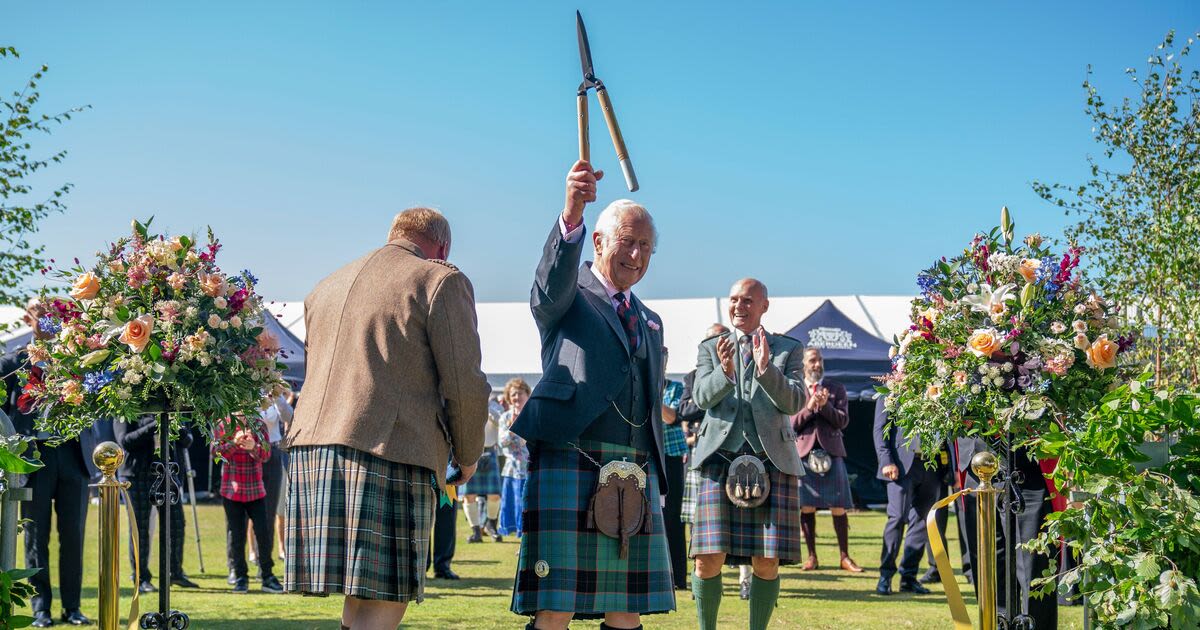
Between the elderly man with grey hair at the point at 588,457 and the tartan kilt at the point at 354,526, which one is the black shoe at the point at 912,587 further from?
the tartan kilt at the point at 354,526

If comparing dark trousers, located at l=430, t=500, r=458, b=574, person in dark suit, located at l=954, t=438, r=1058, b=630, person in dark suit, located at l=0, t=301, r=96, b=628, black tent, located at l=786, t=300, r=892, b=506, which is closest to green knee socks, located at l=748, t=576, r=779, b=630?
person in dark suit, located at l=954, t=438, r=1058, b=630

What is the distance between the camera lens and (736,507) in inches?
247

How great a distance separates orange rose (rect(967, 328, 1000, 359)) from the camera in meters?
5.26

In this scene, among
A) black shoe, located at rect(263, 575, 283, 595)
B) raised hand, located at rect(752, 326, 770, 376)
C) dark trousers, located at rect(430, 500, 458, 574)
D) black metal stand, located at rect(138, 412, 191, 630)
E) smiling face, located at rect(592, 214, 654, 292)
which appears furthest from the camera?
dark trousers, located at rect(430, 500, 458, 574)

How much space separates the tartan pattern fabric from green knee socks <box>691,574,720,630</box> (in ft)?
6.53

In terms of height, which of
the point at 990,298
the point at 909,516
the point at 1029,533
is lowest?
the point at 909,516

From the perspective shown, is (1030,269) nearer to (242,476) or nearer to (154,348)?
(154,348)

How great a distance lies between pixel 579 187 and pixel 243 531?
6414mm

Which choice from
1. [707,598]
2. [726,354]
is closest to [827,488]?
[707,598]

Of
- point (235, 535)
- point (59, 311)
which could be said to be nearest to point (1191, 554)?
point (59, 311)

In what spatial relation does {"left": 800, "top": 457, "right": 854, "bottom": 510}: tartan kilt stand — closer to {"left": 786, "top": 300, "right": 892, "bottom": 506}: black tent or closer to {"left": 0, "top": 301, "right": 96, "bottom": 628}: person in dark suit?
{"left": 786, "top": 300, "right": 892, "bottom": 506}: black tent

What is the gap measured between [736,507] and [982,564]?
64.3 inches

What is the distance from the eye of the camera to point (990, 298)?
5453mm

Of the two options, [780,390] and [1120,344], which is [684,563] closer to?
[780,390]
